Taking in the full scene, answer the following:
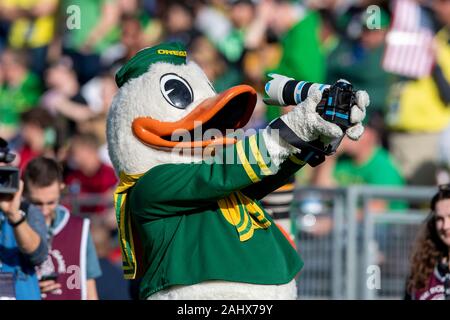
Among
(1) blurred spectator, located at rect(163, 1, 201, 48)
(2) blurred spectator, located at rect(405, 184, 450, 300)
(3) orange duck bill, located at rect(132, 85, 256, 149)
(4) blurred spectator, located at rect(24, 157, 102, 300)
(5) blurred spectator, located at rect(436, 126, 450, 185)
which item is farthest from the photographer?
(1) blurred spectator, located at rect(163, 1, 201, 48)

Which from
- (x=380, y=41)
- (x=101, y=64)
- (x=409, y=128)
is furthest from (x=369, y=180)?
(x=101, y=64)

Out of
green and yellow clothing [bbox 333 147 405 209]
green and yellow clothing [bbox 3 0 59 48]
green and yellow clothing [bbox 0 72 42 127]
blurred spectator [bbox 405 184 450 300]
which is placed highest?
green and yellow clothing [bbox 3 0 59 48]

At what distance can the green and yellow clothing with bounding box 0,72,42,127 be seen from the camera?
37.1 feet

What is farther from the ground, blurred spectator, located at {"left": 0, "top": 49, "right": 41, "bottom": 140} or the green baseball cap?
blurred spectator, located at {"left": 0, "top": 49, "right": 41, "bottom": 140}

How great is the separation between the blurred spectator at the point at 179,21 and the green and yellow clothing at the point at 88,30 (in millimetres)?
589

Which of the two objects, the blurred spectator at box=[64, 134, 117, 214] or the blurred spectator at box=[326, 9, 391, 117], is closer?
Answer: the blurred spectator at box=[64, 134, 117, 214]

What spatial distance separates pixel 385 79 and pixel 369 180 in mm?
987

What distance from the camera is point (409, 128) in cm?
915

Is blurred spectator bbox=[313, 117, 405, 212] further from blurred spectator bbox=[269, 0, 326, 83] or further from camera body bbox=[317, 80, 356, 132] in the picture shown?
camera body bbox=[317, 80, 356, 132]

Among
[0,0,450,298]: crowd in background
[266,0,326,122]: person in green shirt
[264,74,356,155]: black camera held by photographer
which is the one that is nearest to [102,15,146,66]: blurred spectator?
Answer: [0,0,450,298]: crowd in background

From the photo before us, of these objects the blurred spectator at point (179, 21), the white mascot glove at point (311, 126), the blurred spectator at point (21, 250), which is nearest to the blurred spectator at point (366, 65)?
the blurred spectator at point (179, 21)

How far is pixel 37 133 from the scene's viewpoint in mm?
9477

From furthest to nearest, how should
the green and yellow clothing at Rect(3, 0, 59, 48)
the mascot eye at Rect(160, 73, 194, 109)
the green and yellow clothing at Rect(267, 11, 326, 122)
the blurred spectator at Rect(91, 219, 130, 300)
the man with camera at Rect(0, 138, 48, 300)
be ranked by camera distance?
1. the green and yellow clothing at Rect(3, 0, 59, 48)
2. the green and yellow clothing at Rect(267, 11, 326, 122)
3. the blurred spectator at Rect(91, 219, 130, 300)
4. the man with camera at Rect(0, 138, 48, 300)
5. the mascot eye at Rect(160, 73, 194, 109)

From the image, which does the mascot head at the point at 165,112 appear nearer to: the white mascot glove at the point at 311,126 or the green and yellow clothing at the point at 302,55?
the white mascot glove at the point at 311,126
